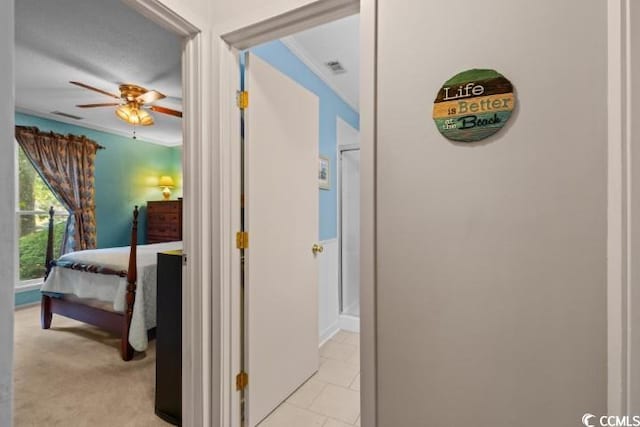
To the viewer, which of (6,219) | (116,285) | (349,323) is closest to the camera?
(6,219)

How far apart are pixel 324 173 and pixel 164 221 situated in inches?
148

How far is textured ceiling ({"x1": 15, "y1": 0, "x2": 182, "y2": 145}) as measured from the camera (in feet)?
6.37

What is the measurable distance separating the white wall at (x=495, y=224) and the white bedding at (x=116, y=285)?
2.18 metres

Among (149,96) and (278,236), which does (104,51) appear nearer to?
(149,96)

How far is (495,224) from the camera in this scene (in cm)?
97

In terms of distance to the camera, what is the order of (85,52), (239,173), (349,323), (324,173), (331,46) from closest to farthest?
(239,173) → (331,46) → (85,52) → (324,173) → (349,323)

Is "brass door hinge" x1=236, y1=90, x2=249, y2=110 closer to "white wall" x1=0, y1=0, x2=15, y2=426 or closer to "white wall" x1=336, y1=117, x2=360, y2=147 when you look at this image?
"white wall" x1=0, y1=0, x2=15, y2=426

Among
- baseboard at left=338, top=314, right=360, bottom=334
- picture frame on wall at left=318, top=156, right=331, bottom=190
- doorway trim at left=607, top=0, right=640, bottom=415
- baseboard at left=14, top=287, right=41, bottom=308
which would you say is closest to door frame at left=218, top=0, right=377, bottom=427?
doorway trim at left=607, top=0, right=640, bottom=415

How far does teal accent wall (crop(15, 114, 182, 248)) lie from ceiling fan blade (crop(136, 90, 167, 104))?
2.08 metres

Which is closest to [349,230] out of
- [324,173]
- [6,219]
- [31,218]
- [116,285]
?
[324,173]

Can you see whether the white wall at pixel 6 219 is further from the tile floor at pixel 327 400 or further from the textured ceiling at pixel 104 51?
the textured ceiling at pixel 104 51

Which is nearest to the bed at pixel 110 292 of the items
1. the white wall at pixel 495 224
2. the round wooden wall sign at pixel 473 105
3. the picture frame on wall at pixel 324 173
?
the picture frame on wall at pixel 324 173

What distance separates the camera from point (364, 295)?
115 cm

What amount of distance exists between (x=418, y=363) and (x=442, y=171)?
0.69 meters
